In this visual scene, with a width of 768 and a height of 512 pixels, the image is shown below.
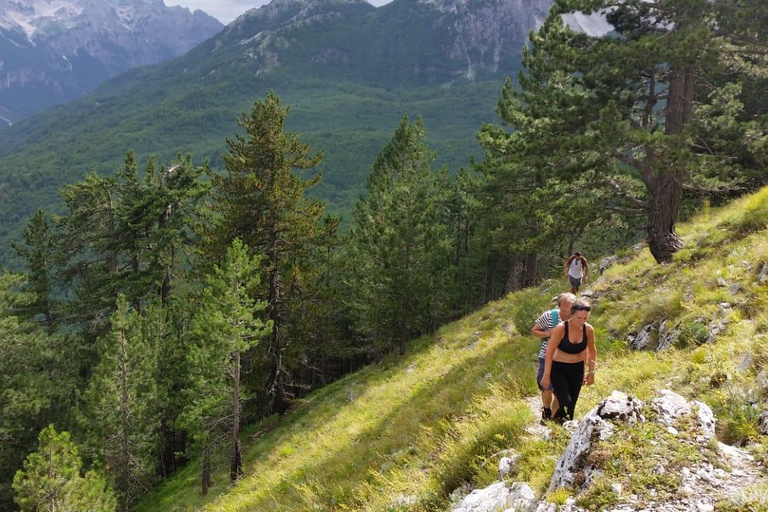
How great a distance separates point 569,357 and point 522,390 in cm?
311

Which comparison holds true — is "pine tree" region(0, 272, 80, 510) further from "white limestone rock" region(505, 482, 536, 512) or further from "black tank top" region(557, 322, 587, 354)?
"black tank top" region(557, 322, 587, 354)

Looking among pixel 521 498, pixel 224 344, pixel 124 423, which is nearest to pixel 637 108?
pixel 521 498

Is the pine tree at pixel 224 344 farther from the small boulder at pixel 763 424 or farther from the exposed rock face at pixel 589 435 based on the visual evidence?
the small boulder at pixel 763 424

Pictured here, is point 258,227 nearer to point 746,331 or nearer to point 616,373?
point 616,373

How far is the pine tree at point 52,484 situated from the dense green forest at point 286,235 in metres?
0.10

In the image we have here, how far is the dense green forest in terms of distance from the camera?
42.4 ft

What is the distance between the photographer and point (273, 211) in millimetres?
22453

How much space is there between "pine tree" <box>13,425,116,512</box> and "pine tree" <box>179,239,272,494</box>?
175 inches

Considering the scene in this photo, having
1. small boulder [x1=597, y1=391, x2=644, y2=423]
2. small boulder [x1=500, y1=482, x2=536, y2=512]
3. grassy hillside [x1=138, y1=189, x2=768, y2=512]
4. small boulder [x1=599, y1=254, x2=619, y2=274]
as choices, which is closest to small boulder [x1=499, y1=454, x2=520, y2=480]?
grassy hillside [x1=138, y1=189, x2=768, y2=512]

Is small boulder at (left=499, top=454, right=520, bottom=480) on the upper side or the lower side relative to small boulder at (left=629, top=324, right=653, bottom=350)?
upper

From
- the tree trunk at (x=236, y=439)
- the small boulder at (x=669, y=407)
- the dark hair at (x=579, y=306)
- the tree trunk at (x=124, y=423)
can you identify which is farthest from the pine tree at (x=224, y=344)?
the small boulder at (x=669, y=407)

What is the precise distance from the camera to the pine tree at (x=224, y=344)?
715 inches

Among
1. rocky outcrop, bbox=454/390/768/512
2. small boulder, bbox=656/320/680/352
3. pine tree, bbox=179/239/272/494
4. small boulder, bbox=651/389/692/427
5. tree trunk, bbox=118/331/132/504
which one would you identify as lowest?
tree trunk, bbox=118/331/132/504

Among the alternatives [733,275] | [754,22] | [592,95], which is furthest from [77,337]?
[754,22]
